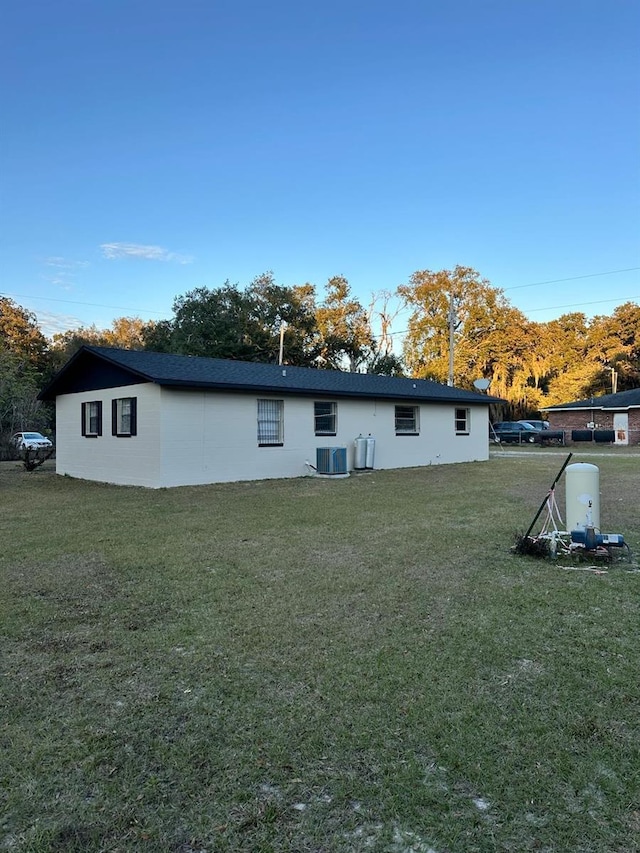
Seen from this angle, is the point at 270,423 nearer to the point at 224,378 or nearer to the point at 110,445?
the point at 224,378

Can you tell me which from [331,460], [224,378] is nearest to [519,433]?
[331,460]

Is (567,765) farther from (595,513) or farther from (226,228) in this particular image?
(226,228)

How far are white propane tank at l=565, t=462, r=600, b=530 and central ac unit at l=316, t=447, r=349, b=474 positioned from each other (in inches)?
337

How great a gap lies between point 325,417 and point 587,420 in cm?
2231

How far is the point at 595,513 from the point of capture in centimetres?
553

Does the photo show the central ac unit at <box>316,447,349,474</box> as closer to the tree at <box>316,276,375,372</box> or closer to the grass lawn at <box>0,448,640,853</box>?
the grass lawn at <box>0,448,640,853</box>

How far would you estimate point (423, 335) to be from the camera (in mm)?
38219

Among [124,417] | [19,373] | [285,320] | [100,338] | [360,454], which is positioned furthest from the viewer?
[100,338]

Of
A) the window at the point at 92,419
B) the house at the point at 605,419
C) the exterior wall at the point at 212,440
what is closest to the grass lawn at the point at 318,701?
the exterior wall at the point at 212,440

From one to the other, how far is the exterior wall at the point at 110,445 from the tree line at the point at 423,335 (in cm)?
1798

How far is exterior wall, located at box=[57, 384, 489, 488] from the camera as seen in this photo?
11938mm

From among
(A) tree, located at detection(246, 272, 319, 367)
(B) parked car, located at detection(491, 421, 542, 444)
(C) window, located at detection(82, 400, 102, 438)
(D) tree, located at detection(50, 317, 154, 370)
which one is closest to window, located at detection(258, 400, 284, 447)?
(C) window, located at detection(82, 400, 102, 438)

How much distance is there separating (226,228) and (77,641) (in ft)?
65.4

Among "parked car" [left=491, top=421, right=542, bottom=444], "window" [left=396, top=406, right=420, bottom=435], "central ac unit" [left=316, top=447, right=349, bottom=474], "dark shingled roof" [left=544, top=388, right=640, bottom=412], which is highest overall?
"dark shingled roof" [left=544, top=388, right=640, bottom=412]
